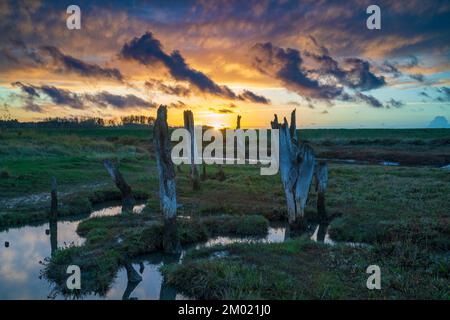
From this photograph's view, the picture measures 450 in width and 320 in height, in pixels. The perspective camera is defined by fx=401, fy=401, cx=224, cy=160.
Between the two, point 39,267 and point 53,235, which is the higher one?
point 53,235

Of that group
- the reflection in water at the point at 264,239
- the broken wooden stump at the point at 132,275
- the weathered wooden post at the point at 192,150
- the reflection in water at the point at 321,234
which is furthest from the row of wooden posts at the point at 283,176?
the weathered wooden post at the point at 192,150

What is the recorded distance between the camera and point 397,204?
903 inches

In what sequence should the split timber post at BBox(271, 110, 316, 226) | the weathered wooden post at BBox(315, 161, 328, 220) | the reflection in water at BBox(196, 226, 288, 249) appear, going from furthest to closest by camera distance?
the weathered wooden post at BBox(315, 161, 328, 220)
the split timber post at BBox(271, 110, 316, 226)
the reflection in water at BBox(196, 226, 288, 249)

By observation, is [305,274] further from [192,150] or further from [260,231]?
[192,150]

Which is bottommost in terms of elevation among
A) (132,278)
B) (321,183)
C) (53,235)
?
(132,278)

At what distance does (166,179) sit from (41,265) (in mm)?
5690

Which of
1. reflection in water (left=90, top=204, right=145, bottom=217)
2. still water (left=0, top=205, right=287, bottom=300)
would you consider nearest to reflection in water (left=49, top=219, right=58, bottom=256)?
still water (left=0, top=205, right=287, bottom=300)

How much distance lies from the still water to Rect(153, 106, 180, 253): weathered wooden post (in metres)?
0.72

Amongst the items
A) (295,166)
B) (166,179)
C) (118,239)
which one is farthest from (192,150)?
(166,179)

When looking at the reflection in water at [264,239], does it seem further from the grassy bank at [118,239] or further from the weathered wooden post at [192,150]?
the weathered wooden post at [192,150]

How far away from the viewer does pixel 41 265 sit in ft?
49.6

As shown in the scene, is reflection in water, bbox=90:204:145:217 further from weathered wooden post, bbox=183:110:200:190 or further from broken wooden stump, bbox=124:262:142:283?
broken wooden stump, bbox=124:262:142:283

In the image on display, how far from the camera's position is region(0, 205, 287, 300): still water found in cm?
1223
